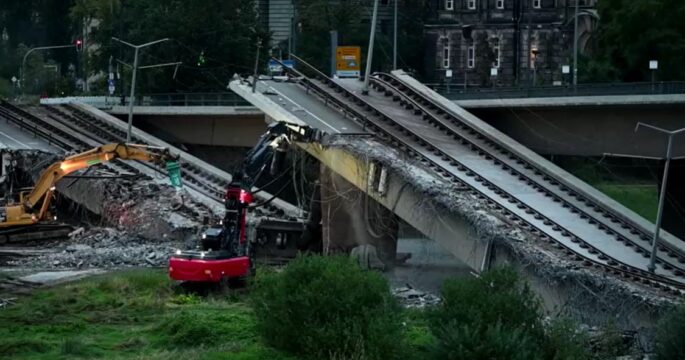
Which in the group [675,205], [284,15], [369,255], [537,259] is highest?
[284,15]

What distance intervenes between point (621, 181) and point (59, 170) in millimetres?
32625

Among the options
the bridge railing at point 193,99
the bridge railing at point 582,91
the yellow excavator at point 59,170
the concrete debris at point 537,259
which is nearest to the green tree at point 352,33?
the bridge railing at point 193,99

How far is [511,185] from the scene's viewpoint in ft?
157

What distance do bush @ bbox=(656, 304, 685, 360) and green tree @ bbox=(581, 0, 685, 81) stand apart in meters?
44.2

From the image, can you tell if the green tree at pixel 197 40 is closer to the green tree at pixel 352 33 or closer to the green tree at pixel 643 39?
the green tree at pixel 352 33

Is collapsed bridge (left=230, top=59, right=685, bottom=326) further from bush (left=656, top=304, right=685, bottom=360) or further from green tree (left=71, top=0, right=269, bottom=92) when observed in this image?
green tree (left=71, top=0, right=269, bottom=92)

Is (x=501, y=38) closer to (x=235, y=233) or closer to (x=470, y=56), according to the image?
(x=470, y=56)

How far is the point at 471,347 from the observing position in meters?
Answer: 24.0

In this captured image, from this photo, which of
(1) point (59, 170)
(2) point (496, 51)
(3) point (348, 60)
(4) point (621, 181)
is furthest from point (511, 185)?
(2) point (496, 51)

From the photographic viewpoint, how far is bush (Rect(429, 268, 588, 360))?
24000 millimetres

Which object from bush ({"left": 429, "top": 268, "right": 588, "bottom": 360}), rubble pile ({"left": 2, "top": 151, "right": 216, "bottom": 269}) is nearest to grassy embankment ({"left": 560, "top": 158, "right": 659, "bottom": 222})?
rubble pile ({"left": 2, "top": 151, "right": 216, "bottom": 269})

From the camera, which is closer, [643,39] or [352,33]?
[643,39]

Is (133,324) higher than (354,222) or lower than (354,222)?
higher

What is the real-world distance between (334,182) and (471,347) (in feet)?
90.3
